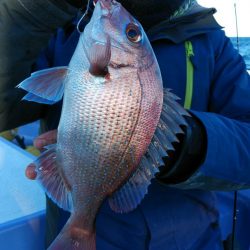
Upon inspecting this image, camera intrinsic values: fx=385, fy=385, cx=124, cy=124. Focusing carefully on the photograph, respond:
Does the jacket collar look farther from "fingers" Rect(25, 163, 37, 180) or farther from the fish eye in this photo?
"fingers" Rect(25, 163, 37, 180)

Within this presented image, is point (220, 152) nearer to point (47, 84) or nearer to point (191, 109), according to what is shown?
point (191, 109)

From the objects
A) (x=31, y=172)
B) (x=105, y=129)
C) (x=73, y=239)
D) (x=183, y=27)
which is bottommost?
(x=73, y=239)

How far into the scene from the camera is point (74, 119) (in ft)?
3.29

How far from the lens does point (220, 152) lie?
3.62 ft

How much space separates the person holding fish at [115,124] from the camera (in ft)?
3.28

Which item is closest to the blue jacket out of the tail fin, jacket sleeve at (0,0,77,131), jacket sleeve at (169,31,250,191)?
jacket sleeve at (169,31,250,191)

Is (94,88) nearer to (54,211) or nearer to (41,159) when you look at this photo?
(41,159)

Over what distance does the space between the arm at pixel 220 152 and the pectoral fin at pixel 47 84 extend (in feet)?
1.24

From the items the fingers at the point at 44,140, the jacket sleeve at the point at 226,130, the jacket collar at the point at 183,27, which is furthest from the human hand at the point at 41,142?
the jacket collar at the point at 183,27

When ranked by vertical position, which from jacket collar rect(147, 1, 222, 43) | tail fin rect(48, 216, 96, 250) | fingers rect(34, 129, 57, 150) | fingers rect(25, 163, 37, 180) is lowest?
tail fin rect(48, 216, 96, 250)

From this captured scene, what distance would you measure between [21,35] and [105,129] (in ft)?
1.29

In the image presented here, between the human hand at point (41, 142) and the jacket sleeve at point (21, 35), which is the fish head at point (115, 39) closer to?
the jacket sleeve at point (21, 35)

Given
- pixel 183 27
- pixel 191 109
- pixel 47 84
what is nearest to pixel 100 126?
pixel 47 84

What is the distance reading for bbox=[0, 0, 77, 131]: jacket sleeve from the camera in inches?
42.6
